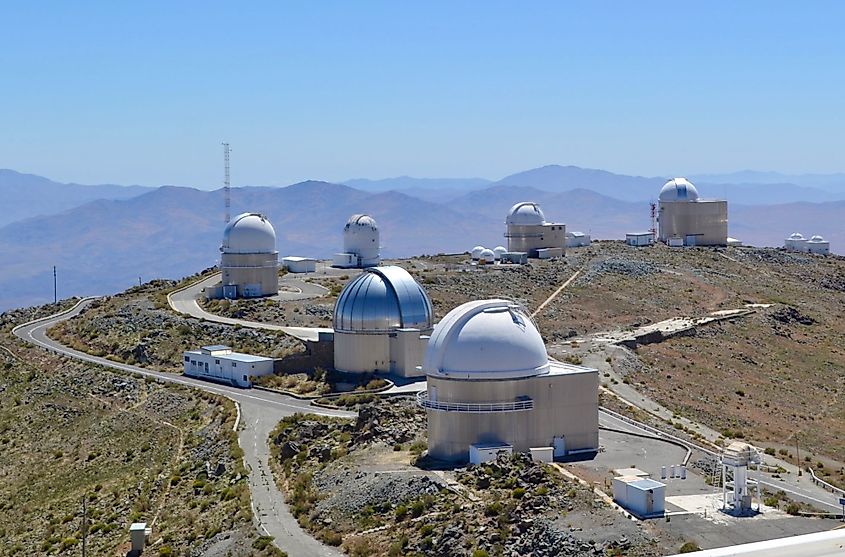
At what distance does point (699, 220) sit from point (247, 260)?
45251mm

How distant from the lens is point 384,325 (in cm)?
5312

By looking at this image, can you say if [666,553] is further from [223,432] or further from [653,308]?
[653,308]

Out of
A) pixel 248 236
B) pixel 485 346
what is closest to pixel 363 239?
pixel 248 236

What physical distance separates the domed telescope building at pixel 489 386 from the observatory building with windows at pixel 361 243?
52915 mm

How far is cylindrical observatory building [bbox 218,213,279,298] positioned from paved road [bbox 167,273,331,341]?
2.72m

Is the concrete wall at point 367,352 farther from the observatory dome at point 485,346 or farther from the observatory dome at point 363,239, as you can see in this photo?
the observatory dome at point 363,239

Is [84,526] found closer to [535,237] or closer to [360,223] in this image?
[360,223]

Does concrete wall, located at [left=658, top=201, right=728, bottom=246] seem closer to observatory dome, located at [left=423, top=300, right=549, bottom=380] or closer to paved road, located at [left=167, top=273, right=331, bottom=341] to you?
paved road, located at [left=167, top=273, right=331, bottom=341]

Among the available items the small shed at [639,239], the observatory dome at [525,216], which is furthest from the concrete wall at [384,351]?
the small shed at [639,239]

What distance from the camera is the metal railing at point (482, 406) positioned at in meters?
36.9

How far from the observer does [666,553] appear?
27750 millimetres

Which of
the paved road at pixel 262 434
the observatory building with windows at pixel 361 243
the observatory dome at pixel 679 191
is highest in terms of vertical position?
the observatory dome at pixel 679 191

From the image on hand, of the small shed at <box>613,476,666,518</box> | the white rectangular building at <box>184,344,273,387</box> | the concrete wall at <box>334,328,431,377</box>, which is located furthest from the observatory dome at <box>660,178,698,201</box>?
the small shed at <box>613,476,666,518</box>

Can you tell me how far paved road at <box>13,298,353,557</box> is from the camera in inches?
1302
